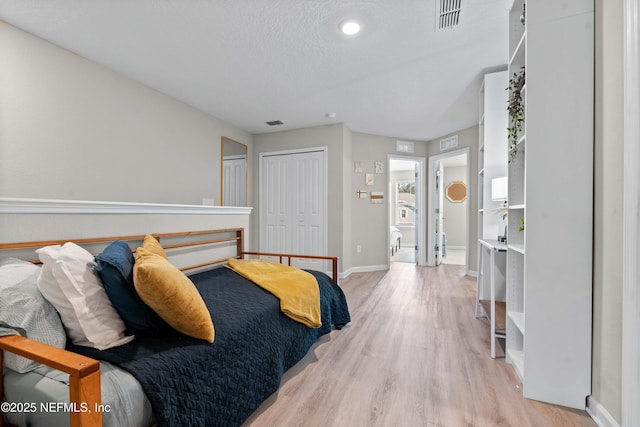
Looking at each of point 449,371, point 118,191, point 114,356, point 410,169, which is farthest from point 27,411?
point 410,169

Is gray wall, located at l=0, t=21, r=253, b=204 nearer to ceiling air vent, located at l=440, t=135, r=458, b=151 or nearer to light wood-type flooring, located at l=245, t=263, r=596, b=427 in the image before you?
light wood-type flooring, located at l=245, t=263, r=596, b=427

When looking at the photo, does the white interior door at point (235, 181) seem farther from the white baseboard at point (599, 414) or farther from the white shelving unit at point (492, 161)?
the white baseboard at point (599, 414)

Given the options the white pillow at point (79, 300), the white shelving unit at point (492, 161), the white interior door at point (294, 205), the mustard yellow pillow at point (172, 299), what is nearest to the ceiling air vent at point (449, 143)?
the white shelving unit at point (492, 161)

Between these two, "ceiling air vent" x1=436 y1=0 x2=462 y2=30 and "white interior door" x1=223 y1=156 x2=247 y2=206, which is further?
"white interior door" x1=223 y1=156 x2=247 y2=206

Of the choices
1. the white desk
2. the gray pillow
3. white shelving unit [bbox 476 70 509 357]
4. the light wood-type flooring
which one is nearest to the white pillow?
the gray pillow

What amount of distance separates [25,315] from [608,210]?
2581mm

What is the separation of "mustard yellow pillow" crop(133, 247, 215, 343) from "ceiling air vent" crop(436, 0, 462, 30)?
7.74 feet

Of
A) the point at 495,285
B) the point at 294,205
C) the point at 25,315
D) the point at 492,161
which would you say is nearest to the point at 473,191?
the point at 492,161

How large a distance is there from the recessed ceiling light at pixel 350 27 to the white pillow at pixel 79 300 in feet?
7.40

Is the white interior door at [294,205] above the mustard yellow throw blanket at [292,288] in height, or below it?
above

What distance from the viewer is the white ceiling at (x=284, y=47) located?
6.43 feet

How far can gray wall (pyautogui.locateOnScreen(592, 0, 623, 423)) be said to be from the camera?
4.18 ft

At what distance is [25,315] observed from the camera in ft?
3.44

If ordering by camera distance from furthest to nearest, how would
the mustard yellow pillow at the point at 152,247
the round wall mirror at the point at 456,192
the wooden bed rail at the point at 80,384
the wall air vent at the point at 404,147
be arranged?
1. the round wall mirror at the point at 456,192
2. the wall air vent at the point at 404,147
3. the mustard yellow pillow at the point at 152,247
4. the wooden bed rail at the point at 80,384
